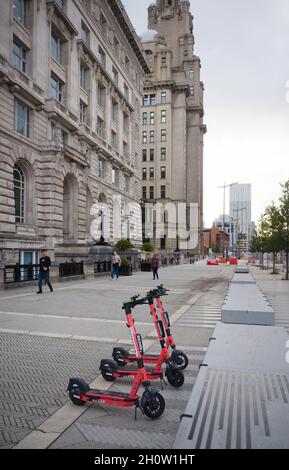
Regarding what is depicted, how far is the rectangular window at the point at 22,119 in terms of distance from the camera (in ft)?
89.4

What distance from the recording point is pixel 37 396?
486 cm

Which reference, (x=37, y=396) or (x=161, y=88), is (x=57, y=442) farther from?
(x=161, y=88)

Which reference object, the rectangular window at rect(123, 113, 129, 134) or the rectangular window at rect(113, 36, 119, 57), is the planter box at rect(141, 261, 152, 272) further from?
the rectangular window at rect(113, 36, 119, 57)

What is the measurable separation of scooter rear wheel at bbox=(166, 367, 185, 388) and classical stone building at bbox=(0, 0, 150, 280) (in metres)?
20.9

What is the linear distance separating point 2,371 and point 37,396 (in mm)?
1323

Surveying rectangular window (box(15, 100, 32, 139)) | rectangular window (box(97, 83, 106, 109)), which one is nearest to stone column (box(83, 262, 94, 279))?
rectangular window (box(15, 100, 32, 139))

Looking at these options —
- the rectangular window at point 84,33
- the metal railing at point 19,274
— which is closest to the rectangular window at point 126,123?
the rectangular window at point 84,33

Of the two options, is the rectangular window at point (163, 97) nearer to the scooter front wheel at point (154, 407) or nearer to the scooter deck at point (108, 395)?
the scooter deck at point (108, 395)

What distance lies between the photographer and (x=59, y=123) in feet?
106

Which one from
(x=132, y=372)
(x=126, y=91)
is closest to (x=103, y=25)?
(x=126, y=91)

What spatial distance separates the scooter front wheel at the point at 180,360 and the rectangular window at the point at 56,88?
3098 centimetres

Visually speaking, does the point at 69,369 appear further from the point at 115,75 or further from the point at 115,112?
the point at 115,75

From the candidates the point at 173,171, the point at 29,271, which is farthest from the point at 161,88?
the point at 29,271

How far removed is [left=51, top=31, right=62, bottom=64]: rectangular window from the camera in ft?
109
